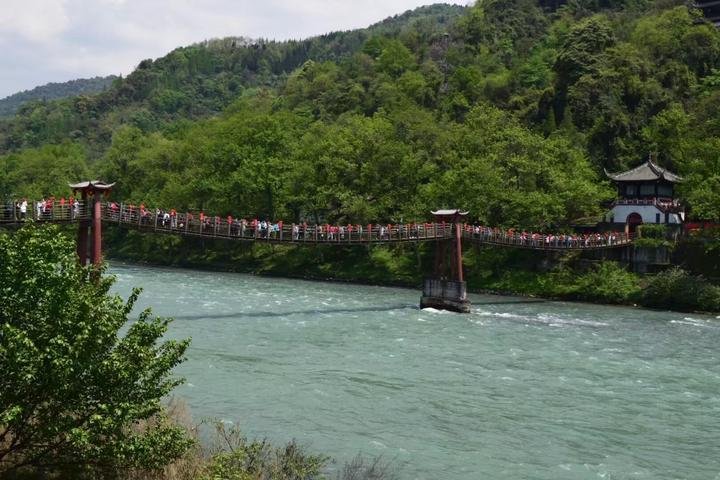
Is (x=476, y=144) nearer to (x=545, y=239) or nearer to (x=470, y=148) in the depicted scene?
(x=470, y=148)

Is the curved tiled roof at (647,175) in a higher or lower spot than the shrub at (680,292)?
higher

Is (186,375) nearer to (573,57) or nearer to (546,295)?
(546,295)

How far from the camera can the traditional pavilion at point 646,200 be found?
6444cm

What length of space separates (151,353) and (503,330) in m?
28.4

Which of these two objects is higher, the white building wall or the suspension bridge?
the white building wall

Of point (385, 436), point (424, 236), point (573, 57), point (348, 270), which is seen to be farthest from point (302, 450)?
point (573, 57)

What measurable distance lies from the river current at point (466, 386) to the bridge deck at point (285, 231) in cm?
451

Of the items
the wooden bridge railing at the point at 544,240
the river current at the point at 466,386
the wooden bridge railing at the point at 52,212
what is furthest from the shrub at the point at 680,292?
the wooden bridge railing at the point at 52,212

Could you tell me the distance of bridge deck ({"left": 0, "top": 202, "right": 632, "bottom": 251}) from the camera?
3697cm

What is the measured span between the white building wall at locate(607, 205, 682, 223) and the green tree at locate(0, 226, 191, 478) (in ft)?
190

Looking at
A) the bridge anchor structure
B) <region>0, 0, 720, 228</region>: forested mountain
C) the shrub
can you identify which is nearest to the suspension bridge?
the bridge anchor structure

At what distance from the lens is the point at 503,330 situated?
1592 inches

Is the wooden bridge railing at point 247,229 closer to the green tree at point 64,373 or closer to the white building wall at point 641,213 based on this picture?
the white building wall at point 641,213

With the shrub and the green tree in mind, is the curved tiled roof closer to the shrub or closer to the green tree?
the shrub
